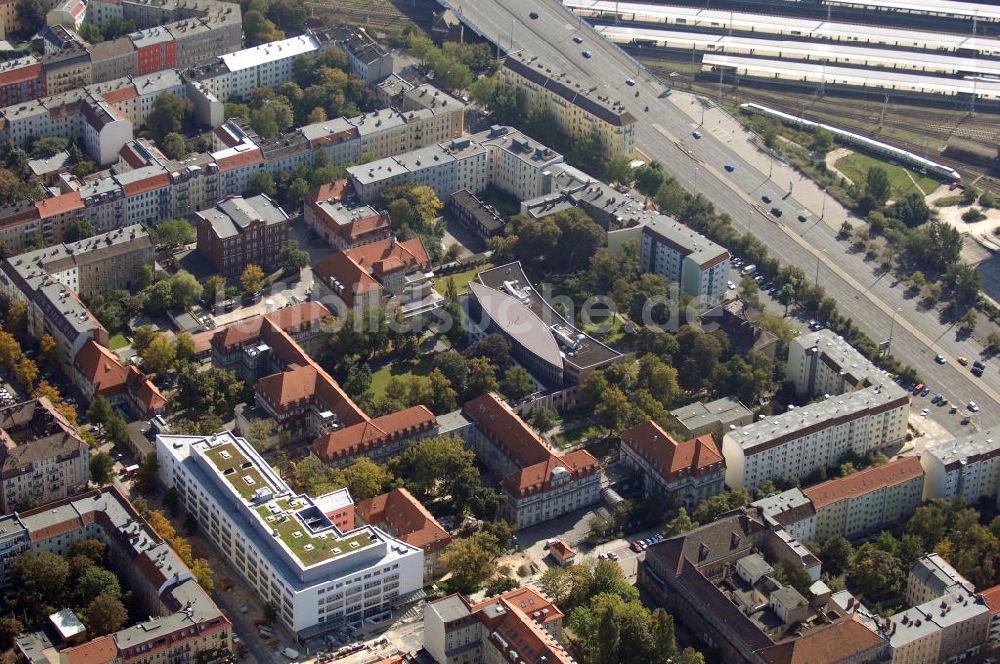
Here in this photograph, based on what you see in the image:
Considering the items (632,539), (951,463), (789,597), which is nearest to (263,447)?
(632,539)

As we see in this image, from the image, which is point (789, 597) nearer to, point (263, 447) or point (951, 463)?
point (951, 463)

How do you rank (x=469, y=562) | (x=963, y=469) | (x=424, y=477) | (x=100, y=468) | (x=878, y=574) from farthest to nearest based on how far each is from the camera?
(x=963, y=469) < (x=424, y=477) < (x=100, y=468) < (x=878, y=574) < (x=469, y=562)

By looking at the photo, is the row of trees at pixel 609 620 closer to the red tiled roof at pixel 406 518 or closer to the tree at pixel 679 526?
the tree at pixel 679 526

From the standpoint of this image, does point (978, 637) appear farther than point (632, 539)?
No

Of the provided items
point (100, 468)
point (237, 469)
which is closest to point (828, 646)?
point (237, 469)

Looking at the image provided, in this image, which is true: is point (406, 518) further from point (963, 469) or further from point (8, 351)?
point (963, 469)

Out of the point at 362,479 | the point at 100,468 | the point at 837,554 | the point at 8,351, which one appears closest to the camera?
the point at 837,554
